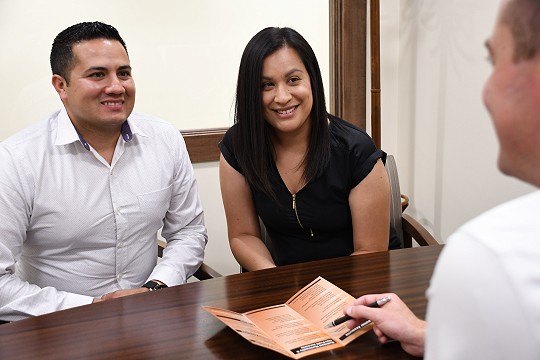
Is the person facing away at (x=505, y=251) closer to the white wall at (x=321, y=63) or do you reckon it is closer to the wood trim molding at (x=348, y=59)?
the white wall at (x=321, y=63)

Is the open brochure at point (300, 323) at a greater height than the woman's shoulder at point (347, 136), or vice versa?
the woman's shoulder at point (347, 136)

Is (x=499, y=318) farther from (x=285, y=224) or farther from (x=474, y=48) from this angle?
(x=474, y=48)

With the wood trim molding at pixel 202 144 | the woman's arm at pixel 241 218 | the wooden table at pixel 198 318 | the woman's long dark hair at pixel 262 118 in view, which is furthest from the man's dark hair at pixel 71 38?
the wood trim molding at pixel 202 144

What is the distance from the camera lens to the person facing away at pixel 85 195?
199cm

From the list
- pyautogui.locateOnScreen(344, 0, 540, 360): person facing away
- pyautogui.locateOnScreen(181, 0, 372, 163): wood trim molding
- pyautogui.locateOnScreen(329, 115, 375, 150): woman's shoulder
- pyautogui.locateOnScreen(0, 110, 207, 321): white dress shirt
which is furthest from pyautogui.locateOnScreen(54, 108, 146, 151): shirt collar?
pyautogui.locateOnScreen(344, 0, 540, 360): person facing away

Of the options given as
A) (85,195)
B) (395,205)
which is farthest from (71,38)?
(395,205)

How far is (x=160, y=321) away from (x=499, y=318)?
1.00 meters

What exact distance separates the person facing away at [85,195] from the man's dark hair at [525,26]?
59.6 inches

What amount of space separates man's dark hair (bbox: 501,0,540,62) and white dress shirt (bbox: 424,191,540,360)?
0.15m

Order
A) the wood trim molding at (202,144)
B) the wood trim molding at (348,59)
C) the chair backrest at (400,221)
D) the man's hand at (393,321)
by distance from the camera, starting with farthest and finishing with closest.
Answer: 1. the wood trim molding at (348,59)
2. the wood trim molding at (202,144)
3. the chair backrest at (400,221)
4. the man's hand at (393,321)

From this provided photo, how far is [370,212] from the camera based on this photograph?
7.16 feet

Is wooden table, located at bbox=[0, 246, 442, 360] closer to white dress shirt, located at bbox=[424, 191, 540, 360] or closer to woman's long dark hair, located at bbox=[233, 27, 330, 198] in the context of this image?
woman's long dark hair, located at bbox=[233, 27, 330, 198]

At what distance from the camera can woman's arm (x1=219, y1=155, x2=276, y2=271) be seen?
2244 millimetres

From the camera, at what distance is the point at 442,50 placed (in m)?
3.23
